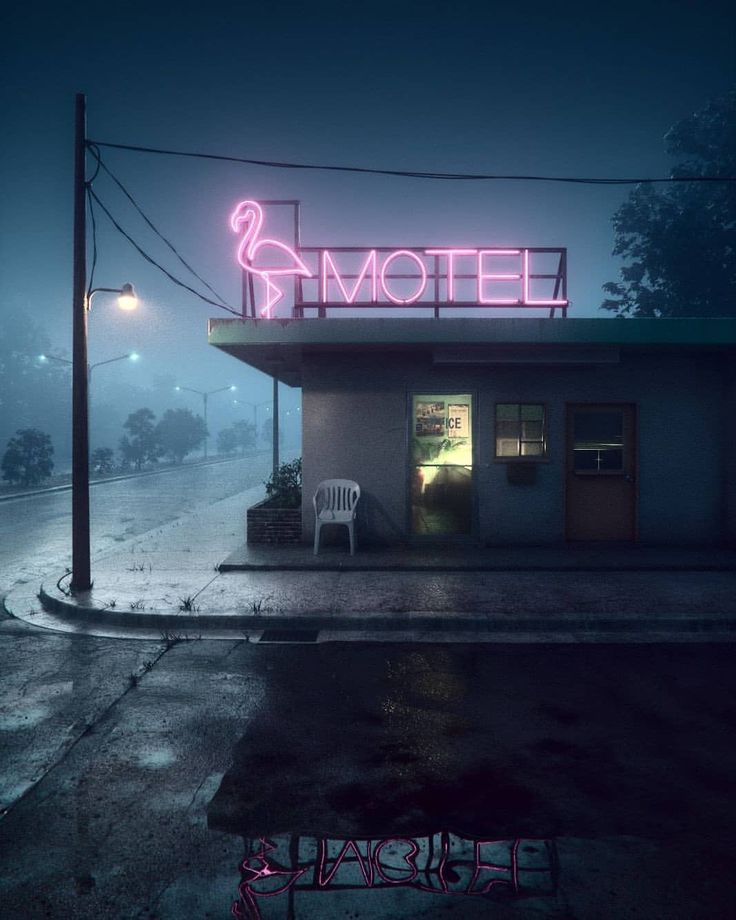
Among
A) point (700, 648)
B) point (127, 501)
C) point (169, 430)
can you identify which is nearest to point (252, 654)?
point (700, 648)

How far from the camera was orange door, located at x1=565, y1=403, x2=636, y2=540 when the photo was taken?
11.8m

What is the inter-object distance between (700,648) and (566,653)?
1357 mm

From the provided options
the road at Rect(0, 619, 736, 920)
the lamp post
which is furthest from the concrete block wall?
the road at Rect(0, 619, 736, 920)

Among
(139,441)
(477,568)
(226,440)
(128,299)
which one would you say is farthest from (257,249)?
(226,440)

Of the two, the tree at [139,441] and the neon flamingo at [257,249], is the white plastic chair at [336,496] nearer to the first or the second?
the neon flamingo at [257,249]

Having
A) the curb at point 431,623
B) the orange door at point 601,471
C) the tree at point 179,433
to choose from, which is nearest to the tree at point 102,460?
the tree at point 179,433

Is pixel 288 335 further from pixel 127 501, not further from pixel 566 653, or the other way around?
pixel 127 501

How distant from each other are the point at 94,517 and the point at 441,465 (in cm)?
1101

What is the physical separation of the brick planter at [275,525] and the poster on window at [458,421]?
2.96m

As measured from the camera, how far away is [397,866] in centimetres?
332

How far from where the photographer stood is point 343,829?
3.64 m

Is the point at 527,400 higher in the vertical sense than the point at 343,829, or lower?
higher

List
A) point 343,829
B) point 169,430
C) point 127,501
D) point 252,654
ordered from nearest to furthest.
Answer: point 343,829, point 252,654, point 127,501, point 169,430

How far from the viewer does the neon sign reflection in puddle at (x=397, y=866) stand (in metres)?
3.15
